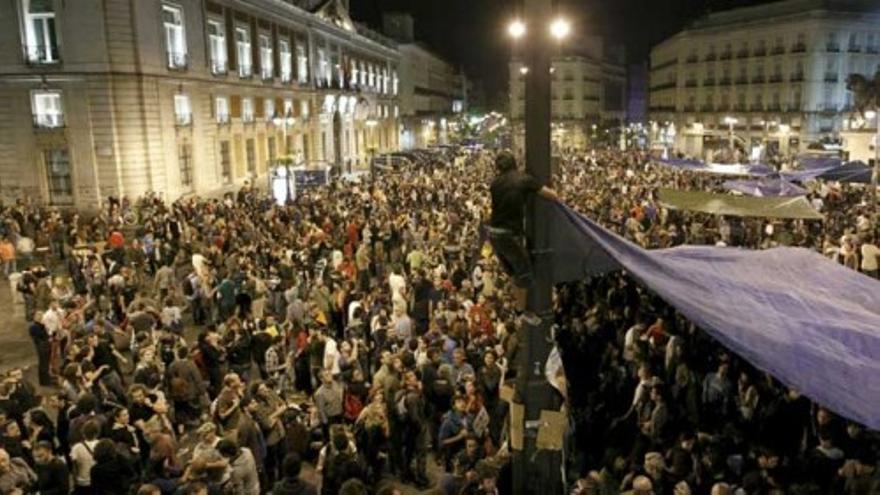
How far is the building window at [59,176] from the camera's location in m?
29.5

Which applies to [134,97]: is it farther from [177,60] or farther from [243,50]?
[243,50]

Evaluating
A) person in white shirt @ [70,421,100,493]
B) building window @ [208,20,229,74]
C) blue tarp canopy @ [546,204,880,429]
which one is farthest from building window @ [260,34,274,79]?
blue tarp canopy @ [546,204,880,429]

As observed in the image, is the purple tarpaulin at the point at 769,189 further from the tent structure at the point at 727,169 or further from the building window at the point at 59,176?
the building window at the point at 59,176

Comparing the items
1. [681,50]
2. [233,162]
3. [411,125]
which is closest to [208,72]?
[233,162]

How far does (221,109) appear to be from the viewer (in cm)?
3744

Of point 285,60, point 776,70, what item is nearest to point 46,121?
point 285,60

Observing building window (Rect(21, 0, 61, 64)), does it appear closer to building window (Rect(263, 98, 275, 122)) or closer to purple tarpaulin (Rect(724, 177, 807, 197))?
building window (Rect(263, 98, 275, 122))

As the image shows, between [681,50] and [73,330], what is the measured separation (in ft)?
265

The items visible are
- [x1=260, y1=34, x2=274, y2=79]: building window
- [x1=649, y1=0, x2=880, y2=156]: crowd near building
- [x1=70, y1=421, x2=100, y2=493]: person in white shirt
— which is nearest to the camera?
[x1=70, y1=421, x2=100, y2=493]: person in white shirt

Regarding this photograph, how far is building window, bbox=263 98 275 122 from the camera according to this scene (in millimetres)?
43656

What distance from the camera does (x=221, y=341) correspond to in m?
11.5

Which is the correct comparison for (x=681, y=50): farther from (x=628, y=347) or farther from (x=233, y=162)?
(x=628, y=347)

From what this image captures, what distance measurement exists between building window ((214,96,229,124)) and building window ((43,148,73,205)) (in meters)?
8.34

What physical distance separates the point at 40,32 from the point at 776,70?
2366 inches
